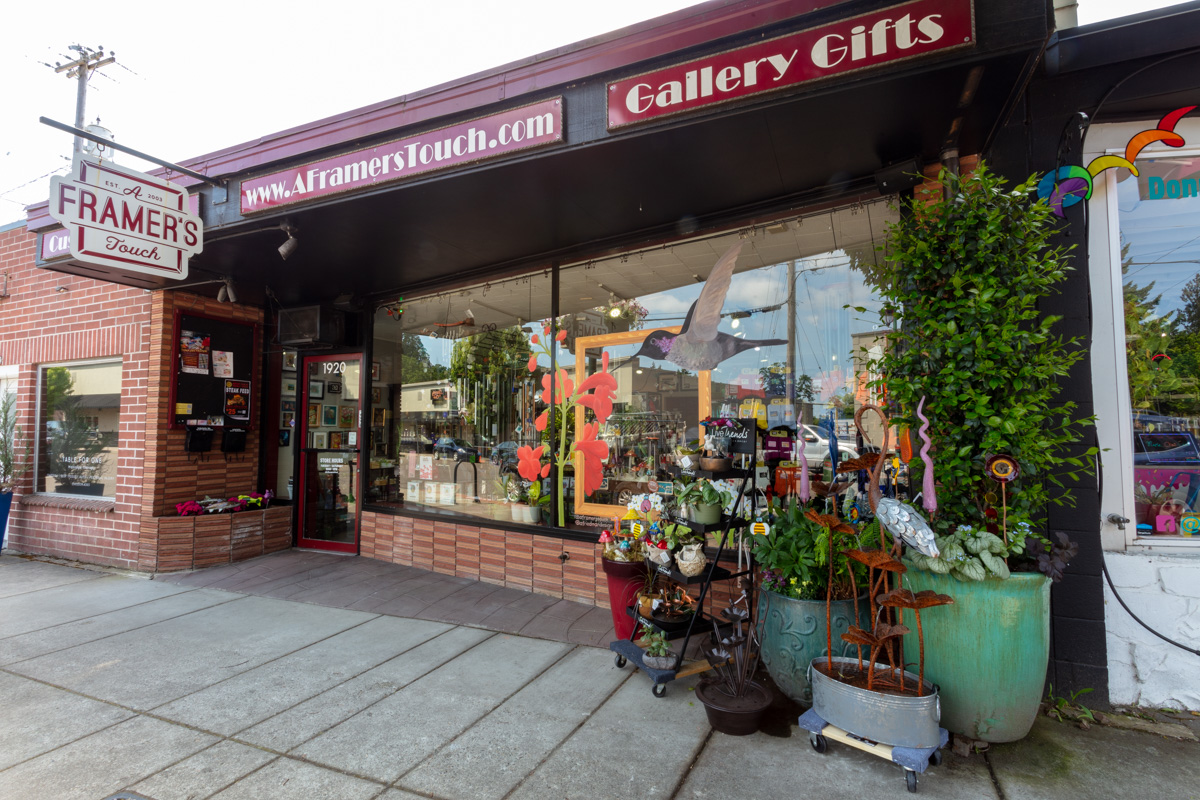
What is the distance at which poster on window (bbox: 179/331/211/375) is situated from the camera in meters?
6.16

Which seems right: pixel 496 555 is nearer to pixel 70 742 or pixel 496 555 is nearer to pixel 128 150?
pixel 70 742

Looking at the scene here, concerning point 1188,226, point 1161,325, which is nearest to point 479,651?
point 1161,325

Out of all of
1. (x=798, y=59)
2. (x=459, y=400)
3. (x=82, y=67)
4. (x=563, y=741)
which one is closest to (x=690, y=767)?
(x=563, y=741)

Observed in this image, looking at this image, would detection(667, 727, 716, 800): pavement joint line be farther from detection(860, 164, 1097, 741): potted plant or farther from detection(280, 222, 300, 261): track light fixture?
detection(280, 222, 300, 261): track light fixture

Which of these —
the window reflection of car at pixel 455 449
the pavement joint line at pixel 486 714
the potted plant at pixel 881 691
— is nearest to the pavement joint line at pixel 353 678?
the pavement joint line at pixel 486 714

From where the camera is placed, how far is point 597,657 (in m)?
3.66

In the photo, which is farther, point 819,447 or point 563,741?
point 819,447

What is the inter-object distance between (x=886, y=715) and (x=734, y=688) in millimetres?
699

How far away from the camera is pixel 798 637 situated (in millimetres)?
2922

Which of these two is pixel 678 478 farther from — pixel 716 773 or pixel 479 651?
pixel 716 773

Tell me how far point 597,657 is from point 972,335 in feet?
9.17

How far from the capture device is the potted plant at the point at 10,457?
6.87 m

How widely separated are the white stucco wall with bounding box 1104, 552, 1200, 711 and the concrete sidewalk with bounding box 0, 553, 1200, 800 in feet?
1.11

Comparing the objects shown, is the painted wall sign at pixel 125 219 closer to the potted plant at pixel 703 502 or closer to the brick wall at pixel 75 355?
the brick wall at pixel 75 355
